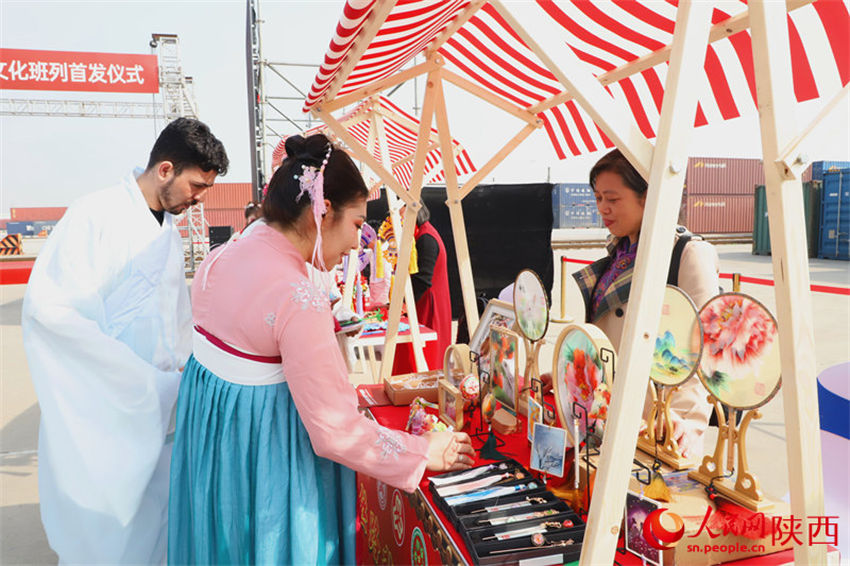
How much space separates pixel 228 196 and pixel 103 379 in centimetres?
3391

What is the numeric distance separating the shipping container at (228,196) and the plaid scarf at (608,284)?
33.1 m

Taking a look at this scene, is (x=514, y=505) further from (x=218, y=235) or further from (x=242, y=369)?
(x=218, y=235)

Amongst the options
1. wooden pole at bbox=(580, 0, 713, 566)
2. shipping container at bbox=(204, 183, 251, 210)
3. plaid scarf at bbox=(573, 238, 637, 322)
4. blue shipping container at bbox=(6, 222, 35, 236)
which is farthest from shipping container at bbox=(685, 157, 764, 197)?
blue shipping container at bbox=(6, 222, 35, 236)

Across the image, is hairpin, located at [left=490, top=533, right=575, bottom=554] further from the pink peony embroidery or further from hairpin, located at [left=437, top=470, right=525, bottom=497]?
the pink peony embroidery

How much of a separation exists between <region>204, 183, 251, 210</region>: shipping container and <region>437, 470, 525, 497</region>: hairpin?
3352 cm

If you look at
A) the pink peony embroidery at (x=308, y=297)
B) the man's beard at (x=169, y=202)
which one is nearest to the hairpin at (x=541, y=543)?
the pink peony embroidery at (x=308, y=297)

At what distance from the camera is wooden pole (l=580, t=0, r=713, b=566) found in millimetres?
880

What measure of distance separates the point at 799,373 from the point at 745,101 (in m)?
1.54

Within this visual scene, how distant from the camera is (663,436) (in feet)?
4.06

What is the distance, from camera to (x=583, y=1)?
1.74m

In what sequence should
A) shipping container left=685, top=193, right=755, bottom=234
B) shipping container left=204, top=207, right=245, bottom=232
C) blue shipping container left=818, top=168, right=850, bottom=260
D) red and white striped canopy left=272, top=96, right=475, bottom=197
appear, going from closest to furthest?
red and white striped canopy left=272, top=96, right=475, bottom=197
blue shipping container left=818, top=168, right=850, bottom=260
shipping container left=685, top=193, right=755, bottom=234
shipping container left=204, top=207, right=245, bottom=232

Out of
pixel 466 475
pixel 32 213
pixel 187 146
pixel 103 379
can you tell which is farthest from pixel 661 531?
pixel 32 213

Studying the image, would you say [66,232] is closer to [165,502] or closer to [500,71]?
[165,502]

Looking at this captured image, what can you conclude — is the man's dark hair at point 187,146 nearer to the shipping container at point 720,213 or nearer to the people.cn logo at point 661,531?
the people.cn logo at point 661,531
